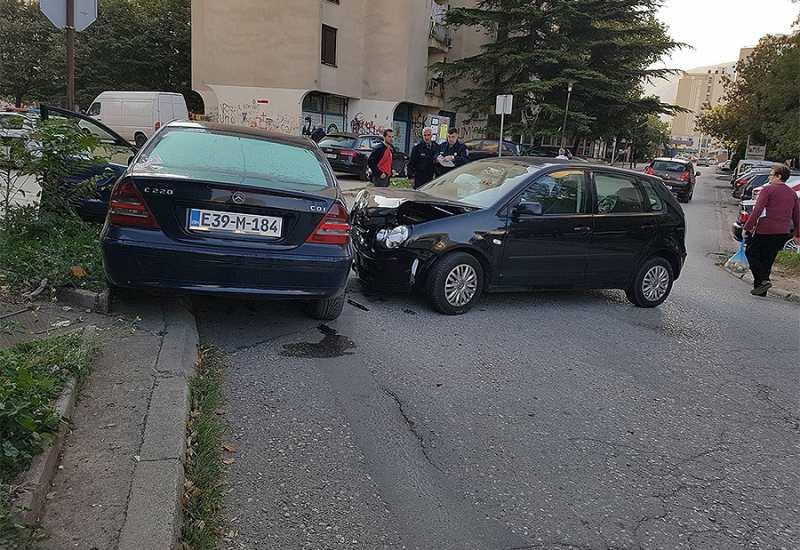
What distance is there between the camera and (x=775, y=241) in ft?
28.4

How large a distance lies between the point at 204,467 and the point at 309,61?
28179mm

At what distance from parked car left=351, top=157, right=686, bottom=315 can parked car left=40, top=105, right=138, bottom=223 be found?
2609 millimetres

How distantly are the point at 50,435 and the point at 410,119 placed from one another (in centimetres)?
3652

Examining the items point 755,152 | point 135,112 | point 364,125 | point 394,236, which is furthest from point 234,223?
point 755,152

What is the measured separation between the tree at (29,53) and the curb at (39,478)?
3968cm

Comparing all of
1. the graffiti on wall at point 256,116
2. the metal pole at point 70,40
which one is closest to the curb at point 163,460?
the metal pole at point 70,40

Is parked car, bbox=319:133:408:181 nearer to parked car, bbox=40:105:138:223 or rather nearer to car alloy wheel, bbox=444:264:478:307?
parked car, bbox=40:105:138:223

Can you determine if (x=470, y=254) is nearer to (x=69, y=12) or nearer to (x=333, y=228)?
(x=333, y=228)

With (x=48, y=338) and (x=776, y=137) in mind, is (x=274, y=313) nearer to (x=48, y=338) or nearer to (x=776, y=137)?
(x=48, y=338)

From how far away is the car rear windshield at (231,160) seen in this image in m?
4.62

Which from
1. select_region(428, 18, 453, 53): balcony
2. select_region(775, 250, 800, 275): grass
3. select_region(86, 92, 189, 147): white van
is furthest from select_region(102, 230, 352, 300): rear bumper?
select_region(428, 18, 453, 53): balcony

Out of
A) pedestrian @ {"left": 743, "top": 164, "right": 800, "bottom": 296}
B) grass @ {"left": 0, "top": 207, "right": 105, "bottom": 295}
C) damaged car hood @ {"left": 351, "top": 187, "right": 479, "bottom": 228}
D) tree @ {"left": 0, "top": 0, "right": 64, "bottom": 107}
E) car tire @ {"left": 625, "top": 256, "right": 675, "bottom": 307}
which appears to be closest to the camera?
grass @ {"left": 0, "top": 207, "right": 105, "bottom": 295}

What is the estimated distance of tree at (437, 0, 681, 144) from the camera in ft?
107

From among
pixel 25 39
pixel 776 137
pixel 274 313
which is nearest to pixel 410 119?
pixel 776 137
